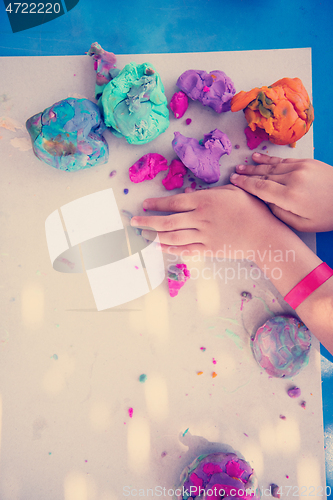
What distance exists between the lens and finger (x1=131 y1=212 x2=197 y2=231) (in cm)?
87

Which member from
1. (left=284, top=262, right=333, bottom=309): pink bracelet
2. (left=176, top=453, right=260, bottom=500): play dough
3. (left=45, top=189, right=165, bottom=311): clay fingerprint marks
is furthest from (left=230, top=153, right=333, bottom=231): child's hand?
(left=176, top=453, right=260, bottom=500): play dough

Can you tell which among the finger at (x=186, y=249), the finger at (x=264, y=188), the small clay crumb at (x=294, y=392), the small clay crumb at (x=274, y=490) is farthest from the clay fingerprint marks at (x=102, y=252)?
the small clay crumb at (x=274, y=490)

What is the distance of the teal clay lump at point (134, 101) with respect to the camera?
0.80 metres

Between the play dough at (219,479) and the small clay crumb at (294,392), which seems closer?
the play dough at (219,479)

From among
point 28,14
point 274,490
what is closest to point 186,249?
point 274,490

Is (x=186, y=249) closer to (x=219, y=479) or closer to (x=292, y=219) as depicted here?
(x=292, y=219)

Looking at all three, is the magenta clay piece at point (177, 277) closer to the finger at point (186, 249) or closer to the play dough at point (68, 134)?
the finger at point (186, 249)

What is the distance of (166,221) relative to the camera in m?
0.88

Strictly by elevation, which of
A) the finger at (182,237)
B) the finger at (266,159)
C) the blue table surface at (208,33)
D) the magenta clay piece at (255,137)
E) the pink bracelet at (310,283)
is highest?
the blue table surface at (208,33)

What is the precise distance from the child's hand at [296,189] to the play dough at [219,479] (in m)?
0.72

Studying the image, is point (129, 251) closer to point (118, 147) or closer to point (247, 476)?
point (118, 147)

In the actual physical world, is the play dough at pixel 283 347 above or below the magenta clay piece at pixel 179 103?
below

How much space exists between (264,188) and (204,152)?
21cm

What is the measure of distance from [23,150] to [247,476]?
46.8 inches
